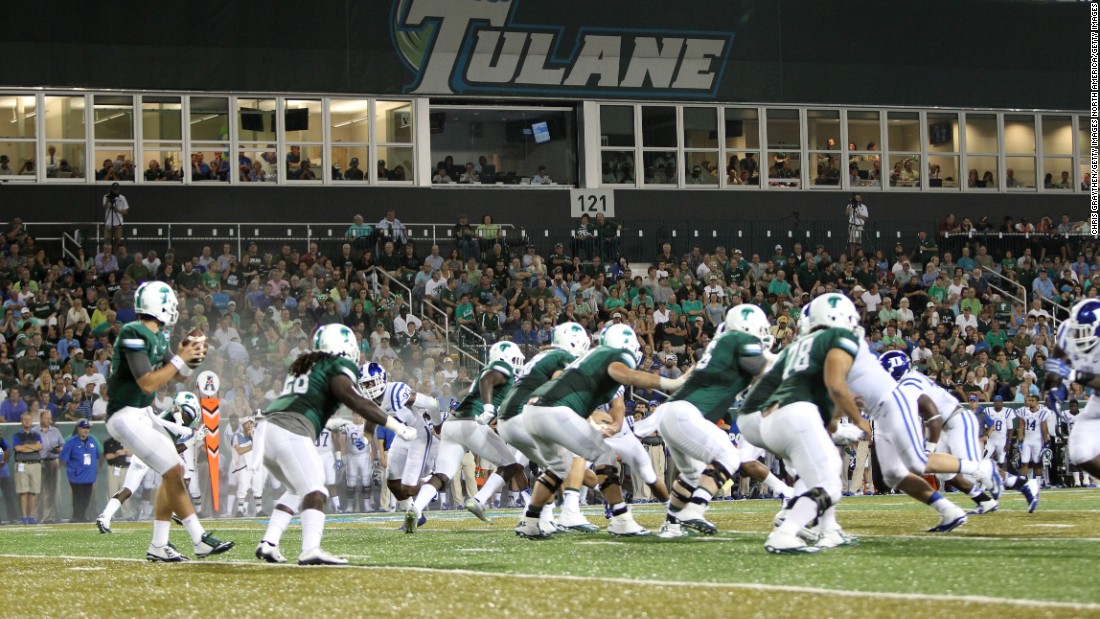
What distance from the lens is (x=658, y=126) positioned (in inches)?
1240

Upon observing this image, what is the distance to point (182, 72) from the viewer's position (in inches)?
1094

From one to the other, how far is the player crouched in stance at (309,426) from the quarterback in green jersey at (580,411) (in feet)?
7.34

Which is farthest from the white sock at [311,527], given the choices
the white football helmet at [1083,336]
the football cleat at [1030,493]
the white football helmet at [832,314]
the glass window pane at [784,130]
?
the glass window pane at [784,130]

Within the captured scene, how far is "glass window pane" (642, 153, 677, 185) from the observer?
31391 millimetres

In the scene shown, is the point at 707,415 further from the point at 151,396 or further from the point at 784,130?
the point at 784,130

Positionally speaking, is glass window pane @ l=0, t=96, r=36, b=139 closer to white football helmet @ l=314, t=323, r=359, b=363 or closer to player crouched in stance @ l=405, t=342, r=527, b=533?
player crouched in stance @ l=405, t=342, r=527, b=533

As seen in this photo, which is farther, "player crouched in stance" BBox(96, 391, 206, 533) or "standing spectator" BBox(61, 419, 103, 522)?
"standing spectator" BBox(61, 419, 103, 522)

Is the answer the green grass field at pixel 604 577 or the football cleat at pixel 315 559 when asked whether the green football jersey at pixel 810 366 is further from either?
the football cleat at pixel 315 559

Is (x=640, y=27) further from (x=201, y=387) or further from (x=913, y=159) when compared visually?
(x=201, y=387)

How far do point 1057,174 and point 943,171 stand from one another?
9.96 feet

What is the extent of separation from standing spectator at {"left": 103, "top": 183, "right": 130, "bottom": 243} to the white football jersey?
17.3m

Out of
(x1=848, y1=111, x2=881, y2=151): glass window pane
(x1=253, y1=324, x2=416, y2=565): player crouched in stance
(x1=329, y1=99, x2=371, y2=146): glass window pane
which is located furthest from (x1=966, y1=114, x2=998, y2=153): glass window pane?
(x1=253, y1=324, x2=416, y2=565): player crouched in stance

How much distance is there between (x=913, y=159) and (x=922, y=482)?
79.4 feet

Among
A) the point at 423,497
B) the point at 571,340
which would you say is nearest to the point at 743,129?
the point at 423,497
